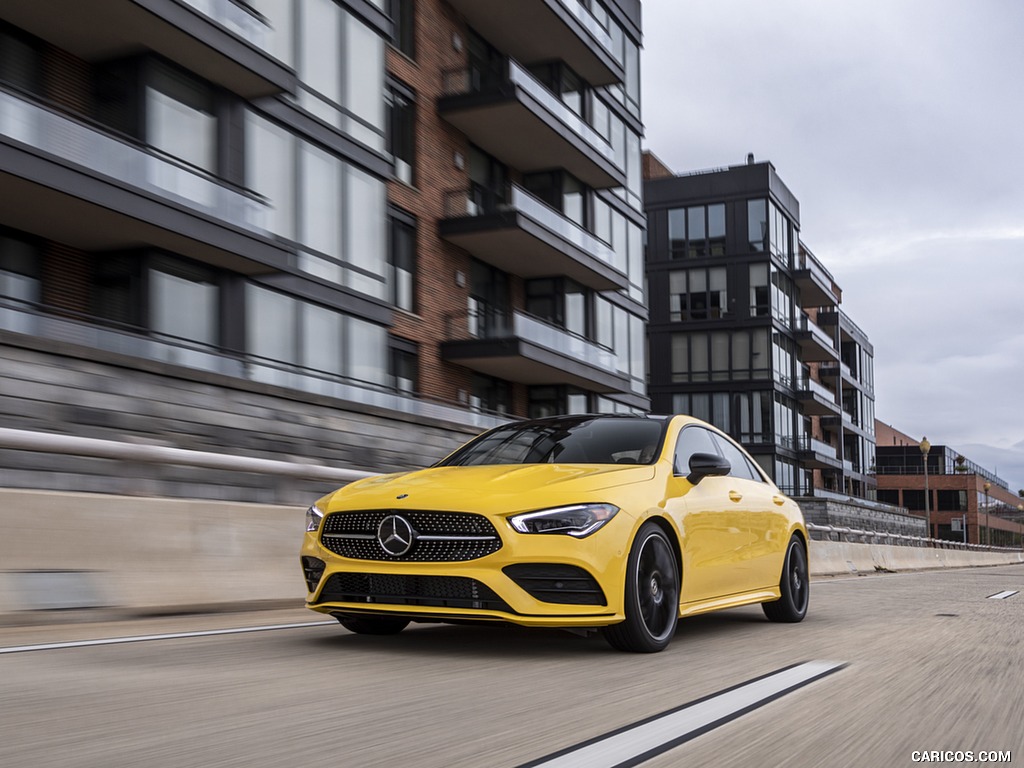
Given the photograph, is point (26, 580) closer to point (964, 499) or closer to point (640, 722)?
point (640, 722)

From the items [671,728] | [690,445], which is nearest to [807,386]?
[690,445]

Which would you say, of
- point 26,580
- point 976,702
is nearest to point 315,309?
point 26,580

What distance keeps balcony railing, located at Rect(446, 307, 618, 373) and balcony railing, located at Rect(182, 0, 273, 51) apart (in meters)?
9.78

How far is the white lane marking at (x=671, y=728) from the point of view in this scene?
342cm

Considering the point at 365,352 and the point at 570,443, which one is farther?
the point at 365,352

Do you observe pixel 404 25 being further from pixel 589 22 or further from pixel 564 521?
pixel 564 521

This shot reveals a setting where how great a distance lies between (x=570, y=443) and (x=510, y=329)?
2064 cm

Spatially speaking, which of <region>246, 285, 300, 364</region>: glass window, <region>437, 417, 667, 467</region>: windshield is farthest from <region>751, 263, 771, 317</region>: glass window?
<region>437, 417, 667, 467</region>: windshield

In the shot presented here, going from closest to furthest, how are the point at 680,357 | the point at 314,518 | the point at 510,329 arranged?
the point at 314,518 → the point at 510,329 → the point at 680,357

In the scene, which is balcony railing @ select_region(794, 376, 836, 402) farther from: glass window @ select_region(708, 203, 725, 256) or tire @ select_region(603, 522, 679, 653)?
tire @ select_region(603, 522, 679, 653)

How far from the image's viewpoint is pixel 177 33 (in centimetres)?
1709

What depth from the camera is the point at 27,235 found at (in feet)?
55.2

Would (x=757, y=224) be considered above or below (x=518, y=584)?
above

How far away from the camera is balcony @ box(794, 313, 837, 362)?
188 feet
